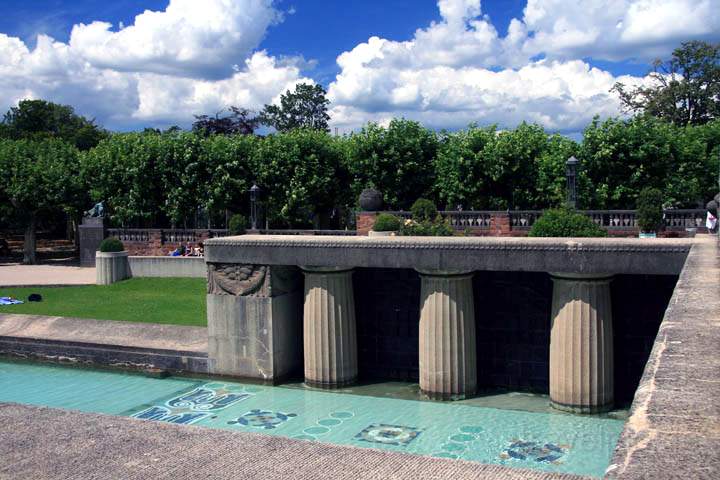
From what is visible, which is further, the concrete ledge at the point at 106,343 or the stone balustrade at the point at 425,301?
the concrete ledge at the point at 106,343

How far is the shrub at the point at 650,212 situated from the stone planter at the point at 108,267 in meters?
17.8

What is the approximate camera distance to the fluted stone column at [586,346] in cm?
1179

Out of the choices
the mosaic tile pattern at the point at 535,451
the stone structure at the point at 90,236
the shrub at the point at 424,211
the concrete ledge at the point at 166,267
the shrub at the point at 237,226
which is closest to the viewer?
the mosaic tile pattern at the point at 535,451

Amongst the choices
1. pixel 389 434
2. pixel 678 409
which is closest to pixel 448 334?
pixel 389 434

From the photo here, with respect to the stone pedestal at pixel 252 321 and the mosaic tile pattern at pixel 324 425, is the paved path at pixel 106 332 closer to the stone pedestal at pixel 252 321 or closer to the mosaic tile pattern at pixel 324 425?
the stone pedestal at pixel 252 321

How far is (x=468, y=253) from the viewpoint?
12.4 metres

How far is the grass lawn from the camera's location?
722 inches

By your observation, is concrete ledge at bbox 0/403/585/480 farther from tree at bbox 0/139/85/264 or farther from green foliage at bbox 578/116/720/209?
tree at bbox 0/139/85/264

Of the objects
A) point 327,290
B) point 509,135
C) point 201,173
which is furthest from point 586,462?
point 201,173

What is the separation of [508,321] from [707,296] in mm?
7604

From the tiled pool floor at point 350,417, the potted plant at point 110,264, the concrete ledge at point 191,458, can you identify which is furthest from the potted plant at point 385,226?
the concrete ledge at point 191,458

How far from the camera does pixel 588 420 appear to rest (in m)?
11.5

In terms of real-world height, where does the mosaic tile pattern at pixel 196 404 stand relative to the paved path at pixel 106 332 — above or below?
below

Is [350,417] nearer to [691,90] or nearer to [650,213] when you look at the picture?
[650,213]
